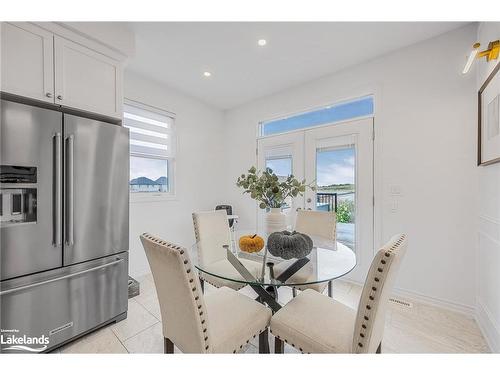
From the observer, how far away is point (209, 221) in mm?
2260

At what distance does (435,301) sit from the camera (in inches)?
89.9

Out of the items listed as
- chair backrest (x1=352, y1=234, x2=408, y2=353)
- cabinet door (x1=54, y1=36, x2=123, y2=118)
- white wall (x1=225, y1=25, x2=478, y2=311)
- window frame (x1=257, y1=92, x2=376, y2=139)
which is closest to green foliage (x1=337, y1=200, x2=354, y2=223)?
white wall (x1=225, y1=25, x2=478, y2=311)

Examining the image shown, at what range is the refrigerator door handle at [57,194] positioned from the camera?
5.34 feet

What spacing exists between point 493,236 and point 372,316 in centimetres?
152

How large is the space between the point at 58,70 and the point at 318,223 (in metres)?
2.64

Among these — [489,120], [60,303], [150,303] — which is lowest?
[150,303]

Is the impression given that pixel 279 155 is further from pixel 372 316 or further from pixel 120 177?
pixel 372 316

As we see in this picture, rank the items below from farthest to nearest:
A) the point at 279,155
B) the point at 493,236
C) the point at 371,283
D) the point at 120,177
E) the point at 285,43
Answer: the point at 279,155 < the point at 285,43 < the point at 120,177 < the point at 493,236 < the point at 371,283

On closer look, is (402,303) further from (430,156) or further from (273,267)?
(273,267)

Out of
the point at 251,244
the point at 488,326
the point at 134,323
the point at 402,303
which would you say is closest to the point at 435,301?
the point at 402,303

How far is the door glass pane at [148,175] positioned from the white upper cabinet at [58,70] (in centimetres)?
112

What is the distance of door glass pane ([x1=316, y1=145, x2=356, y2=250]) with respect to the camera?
2834 millimetres
